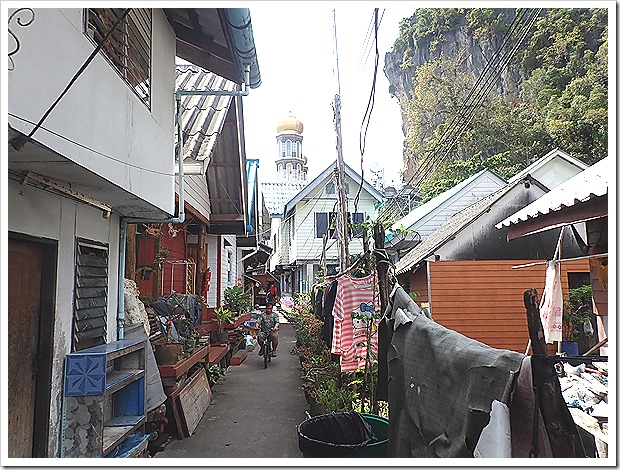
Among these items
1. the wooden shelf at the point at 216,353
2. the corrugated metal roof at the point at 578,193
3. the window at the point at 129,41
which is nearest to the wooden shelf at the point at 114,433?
the window at the point at 129,41

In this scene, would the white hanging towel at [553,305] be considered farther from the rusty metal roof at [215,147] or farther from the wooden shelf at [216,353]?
the wooden shelf at [216,353]

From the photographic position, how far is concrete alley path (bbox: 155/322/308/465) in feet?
16.9

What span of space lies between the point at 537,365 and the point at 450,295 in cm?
836

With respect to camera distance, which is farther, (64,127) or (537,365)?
(64,127)

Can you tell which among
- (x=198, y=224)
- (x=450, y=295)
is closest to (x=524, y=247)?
(x=450, y=295)

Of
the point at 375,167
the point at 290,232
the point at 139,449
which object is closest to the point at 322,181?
the point at 375,167

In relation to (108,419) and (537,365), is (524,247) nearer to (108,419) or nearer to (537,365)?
(108,419)

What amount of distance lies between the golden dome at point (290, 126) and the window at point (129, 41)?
44.7 metres

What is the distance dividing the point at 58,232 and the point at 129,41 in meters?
1.68

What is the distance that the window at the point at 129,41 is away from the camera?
3.53 meters

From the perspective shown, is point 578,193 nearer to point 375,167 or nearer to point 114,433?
point 114,433

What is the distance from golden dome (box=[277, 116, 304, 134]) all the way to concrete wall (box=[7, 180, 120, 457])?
45.4 metres

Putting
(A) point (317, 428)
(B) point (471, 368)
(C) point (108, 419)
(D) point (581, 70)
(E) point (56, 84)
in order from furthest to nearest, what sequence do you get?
(D) point (581, 70) → (C) point (108, 419) → (A) point (317, 428) → (E) point (56, 84) → (B) point (471, 368)

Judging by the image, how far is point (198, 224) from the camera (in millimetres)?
10219
